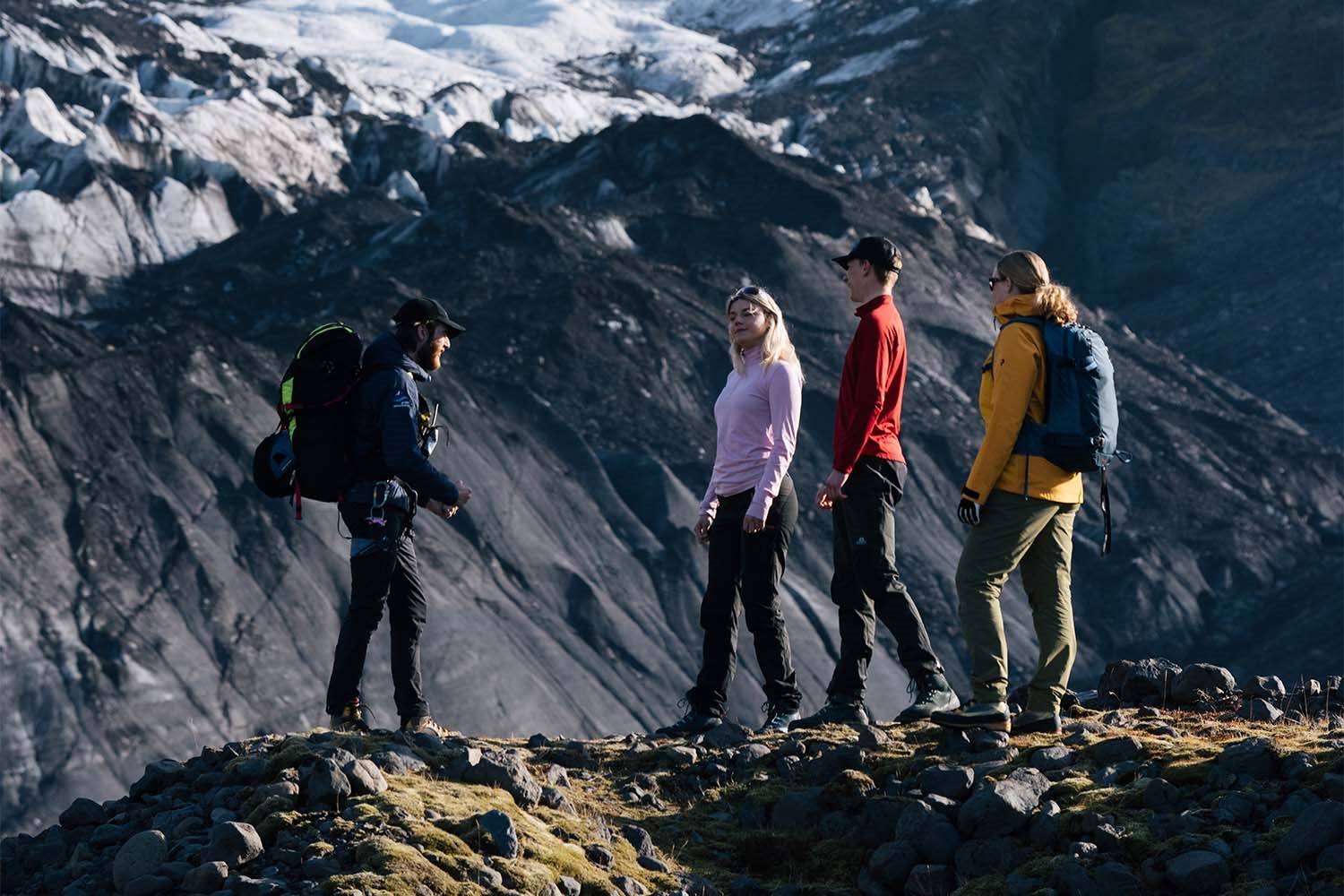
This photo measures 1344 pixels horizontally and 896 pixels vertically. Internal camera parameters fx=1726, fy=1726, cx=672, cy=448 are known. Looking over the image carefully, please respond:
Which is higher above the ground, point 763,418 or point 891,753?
point 763,418

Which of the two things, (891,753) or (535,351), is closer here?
(891,753)

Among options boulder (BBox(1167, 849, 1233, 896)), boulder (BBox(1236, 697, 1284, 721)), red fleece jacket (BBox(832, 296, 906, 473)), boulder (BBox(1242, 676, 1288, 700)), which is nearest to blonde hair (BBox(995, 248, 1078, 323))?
red fleece jacket (BBox(832, 296, 906, 473))

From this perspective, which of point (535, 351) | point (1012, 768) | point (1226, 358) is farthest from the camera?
point (1226, 358)

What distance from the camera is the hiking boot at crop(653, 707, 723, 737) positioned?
7254 millimetres

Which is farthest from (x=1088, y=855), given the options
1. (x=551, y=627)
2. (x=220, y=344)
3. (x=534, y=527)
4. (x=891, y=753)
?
(x=220, y=344)

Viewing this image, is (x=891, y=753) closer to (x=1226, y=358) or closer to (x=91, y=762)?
(x=91, y=762)

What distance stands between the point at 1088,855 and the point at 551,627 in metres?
24.8

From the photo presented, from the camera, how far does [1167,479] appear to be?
40.1 m

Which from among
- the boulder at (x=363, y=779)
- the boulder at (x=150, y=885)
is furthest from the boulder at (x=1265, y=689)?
the boulder at (x=150, y=885)

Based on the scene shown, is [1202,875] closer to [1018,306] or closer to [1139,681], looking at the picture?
[1018,306]

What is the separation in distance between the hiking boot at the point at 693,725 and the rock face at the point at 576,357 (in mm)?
18746

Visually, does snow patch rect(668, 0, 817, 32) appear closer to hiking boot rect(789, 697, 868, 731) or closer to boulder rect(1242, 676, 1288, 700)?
boulder rect(1242, 676, 1288, 700)

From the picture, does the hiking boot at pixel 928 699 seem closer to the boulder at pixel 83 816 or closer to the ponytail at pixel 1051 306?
the ponytail at pixel 1051 306

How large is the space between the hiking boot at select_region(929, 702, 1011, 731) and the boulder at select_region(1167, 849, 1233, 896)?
1.20 meters
